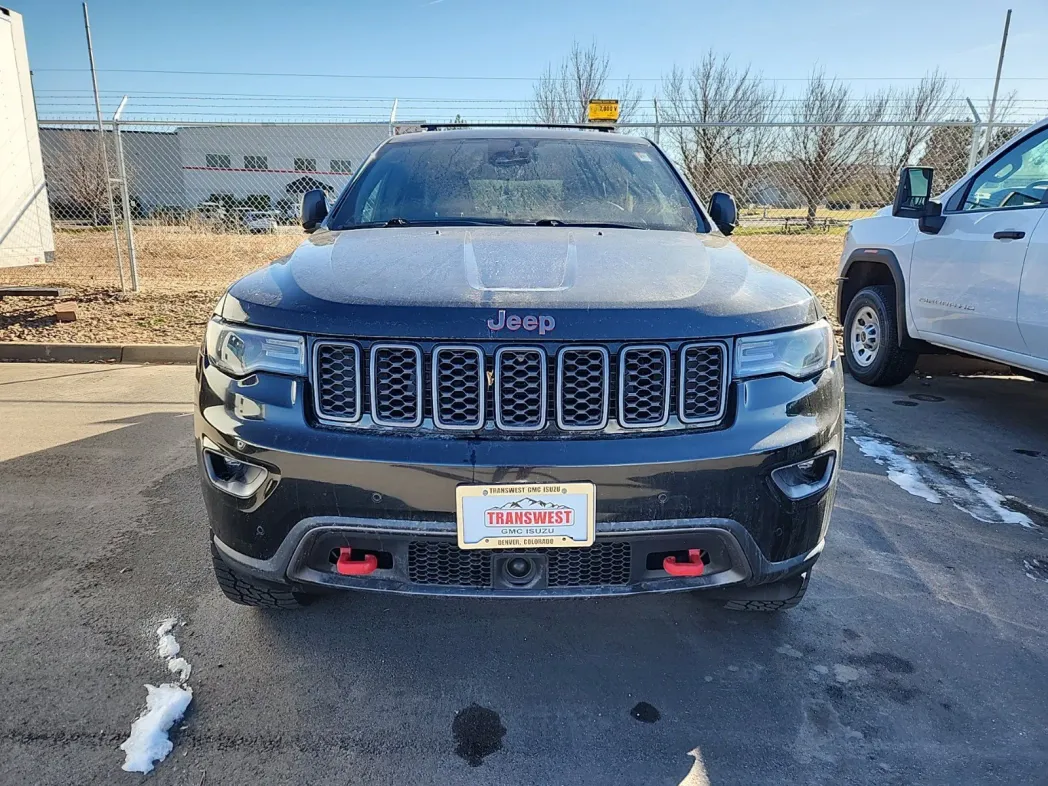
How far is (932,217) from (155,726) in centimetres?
522

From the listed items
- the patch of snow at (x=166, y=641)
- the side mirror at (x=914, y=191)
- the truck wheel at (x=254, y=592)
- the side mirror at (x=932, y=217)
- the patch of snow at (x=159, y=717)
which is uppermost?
the side mirror at (x=914, y=191)

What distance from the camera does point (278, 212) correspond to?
14828 millimetres

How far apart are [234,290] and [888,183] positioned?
1209cm

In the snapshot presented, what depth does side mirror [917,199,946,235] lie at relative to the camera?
15.9 feet

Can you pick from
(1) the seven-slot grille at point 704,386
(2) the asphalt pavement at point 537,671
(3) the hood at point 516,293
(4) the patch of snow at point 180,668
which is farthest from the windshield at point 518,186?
(4) the patch of snow at point 180,668

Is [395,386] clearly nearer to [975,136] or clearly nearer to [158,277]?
[975,136]

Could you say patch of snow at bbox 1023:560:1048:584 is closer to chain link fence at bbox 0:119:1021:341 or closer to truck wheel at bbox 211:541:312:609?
truck wheel at bbox 211:541:312:609

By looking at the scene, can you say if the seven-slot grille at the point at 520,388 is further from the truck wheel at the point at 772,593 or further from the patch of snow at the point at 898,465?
the patch of snow at the point at 898,465

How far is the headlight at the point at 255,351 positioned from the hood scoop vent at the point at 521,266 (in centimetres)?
51

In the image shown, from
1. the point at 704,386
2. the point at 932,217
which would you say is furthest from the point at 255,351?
the point at 932,217

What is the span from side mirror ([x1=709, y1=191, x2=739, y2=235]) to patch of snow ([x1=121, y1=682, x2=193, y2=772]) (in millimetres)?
2868

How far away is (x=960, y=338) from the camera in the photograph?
15.6 feet

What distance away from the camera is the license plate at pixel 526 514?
5.98 feet

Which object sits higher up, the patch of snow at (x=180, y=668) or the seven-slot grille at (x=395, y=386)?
the seven-slot grille at (x=395, y=386)
